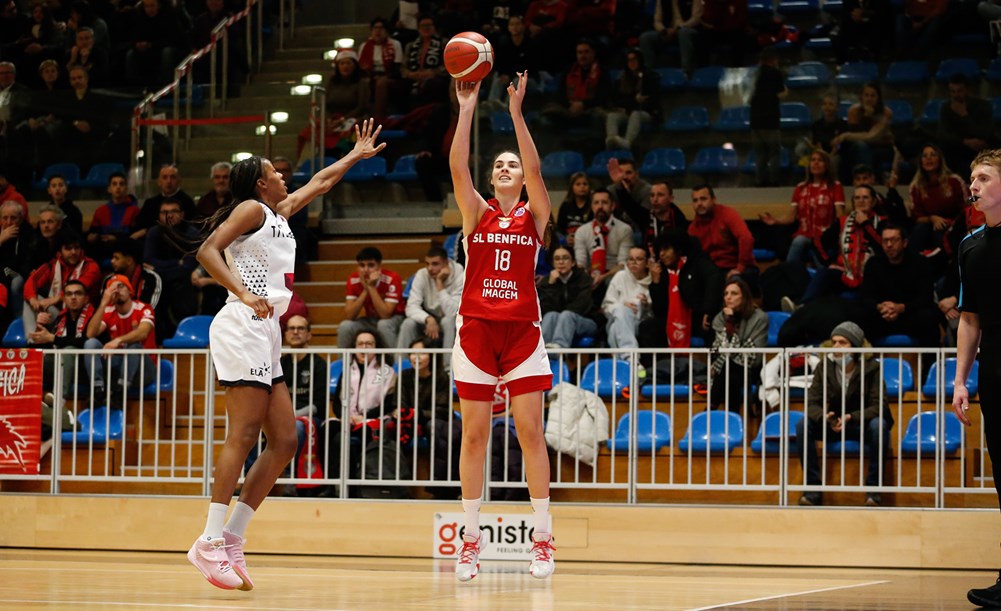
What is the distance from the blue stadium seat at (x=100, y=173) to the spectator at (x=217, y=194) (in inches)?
56.5

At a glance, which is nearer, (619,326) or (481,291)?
(481,291)

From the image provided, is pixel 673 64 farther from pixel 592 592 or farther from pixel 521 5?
pixel 592 592

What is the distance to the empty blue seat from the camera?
33.6 feet

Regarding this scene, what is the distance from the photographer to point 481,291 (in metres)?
6.92

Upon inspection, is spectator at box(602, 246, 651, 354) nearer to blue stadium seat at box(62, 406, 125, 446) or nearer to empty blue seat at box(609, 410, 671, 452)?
empty blue seat at box(609, 410, 671, 452)

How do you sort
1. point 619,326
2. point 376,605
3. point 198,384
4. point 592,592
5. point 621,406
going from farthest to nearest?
point 198,384
point 619,326
point 621,406
point 592,592
point 376,605

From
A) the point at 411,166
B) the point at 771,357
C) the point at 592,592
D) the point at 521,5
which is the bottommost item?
the point at 592,592

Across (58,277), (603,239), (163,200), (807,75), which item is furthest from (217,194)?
(807,75)

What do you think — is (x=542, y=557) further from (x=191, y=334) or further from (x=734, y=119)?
(x=734, y=119)

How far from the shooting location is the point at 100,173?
50.9ft

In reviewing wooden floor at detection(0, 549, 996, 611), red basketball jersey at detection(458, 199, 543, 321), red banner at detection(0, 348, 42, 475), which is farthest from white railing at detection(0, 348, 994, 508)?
red basketball jersey at detection(458, 199, 543, 321)

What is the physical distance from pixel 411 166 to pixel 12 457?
21.2 feet

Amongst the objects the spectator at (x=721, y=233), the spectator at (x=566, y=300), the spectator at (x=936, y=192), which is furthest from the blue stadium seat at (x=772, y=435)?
the spectator at (x=936, y=192)

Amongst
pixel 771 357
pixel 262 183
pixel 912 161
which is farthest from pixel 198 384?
pixel 912 161
